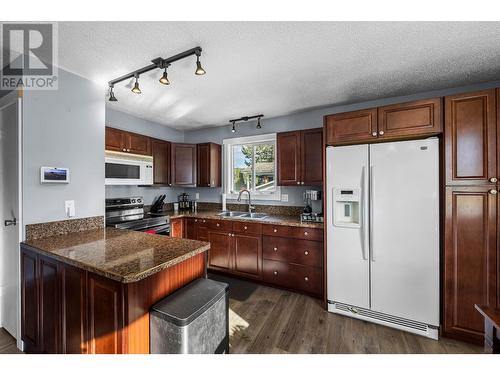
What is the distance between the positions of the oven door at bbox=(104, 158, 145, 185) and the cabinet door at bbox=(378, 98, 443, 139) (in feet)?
9.80

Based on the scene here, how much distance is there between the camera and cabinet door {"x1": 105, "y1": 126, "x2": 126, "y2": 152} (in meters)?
2.63

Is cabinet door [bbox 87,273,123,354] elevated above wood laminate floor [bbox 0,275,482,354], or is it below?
above

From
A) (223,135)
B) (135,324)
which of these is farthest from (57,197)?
(223,135)

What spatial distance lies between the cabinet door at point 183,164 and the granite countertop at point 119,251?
5.85 feet

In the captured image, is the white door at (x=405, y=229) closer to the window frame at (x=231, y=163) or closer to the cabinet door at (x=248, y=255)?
the cabinet door at (x=248, y=255)

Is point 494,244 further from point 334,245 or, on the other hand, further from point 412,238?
point 334,245

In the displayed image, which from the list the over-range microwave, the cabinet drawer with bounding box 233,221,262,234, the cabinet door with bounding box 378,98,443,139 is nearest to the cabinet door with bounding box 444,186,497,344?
the cabinet door with bounding box 378,98,443,139

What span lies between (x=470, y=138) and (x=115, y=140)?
3.76m

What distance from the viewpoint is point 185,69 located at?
1.96 meters

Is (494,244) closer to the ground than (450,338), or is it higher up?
higher up

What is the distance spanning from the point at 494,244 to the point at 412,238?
0.55m

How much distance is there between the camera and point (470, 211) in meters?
1.77

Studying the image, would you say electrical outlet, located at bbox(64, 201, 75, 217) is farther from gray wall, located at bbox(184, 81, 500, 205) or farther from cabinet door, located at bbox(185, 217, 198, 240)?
gray wall, located at bbox(184, 81, 500, 205)

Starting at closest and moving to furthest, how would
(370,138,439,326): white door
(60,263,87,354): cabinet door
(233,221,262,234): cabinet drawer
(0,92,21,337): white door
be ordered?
(60,263,87,354): cabinet door, (0,92,21,337): white door, (370,138,439,326): white door, (233,221,262,234): cabinet drawer
